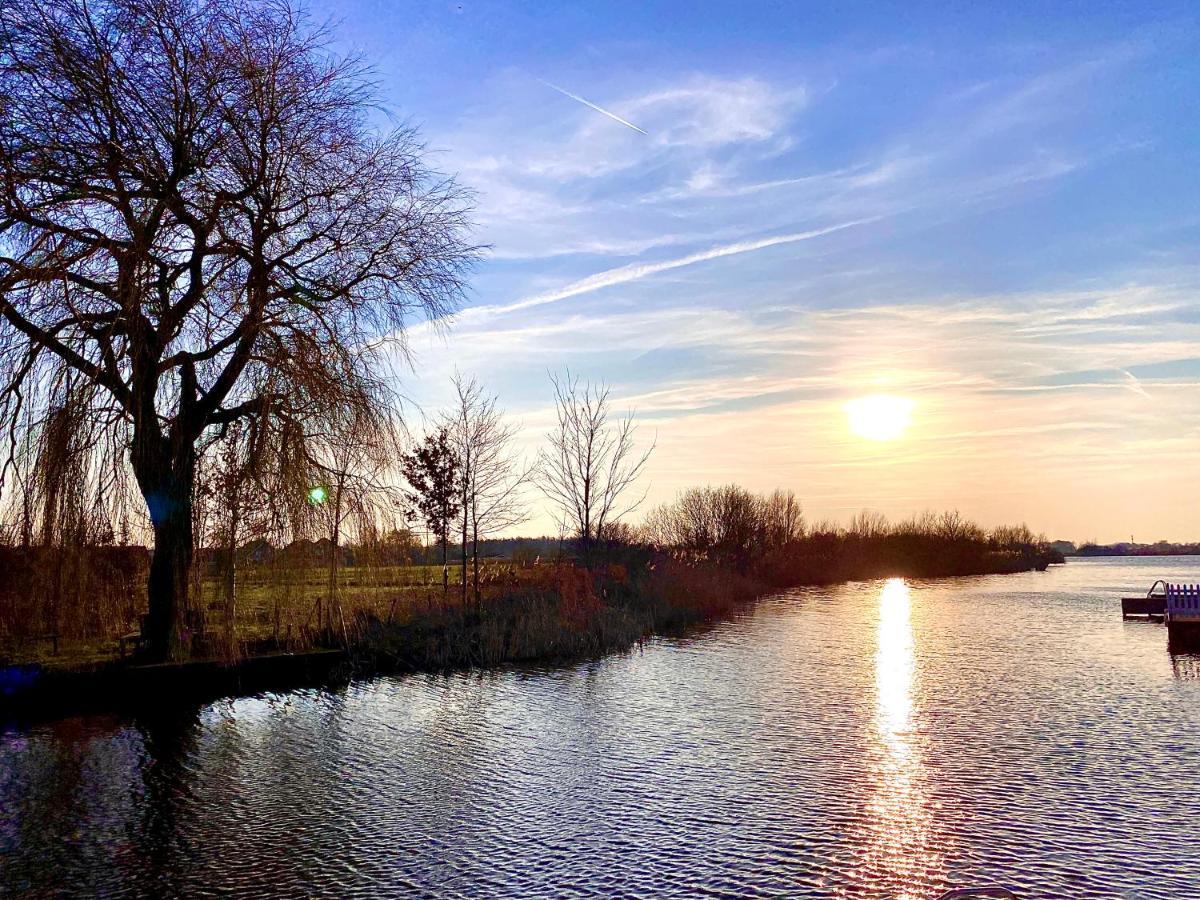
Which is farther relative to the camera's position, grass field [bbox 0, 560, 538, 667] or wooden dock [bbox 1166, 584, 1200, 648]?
wooden dock [bbox 1166, 584, 1200, 648]

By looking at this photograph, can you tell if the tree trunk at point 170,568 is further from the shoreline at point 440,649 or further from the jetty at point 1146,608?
the jetty at point 1146,608

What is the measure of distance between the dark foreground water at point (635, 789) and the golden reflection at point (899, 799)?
0.04 meters

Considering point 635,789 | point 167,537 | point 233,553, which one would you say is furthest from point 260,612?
point 635,789

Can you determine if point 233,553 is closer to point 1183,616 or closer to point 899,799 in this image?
point 899,799

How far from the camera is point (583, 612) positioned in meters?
21.0

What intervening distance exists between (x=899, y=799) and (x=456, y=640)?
11.0 m

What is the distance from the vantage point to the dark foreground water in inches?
255

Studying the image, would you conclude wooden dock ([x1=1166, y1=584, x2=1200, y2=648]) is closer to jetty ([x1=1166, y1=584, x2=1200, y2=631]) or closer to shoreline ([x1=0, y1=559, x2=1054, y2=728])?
jetty ([x1=1166, y1=584, x2=1200, y2=631])

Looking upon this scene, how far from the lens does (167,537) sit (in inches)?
525

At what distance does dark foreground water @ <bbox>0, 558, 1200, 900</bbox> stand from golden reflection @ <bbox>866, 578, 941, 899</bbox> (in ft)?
0.12

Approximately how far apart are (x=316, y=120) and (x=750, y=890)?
1210cm

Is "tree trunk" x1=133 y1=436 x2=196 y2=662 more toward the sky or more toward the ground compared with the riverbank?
more toward the sky

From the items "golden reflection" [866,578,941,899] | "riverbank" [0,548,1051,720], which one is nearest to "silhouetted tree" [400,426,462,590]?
"riverbank" [0,548,1051,720]

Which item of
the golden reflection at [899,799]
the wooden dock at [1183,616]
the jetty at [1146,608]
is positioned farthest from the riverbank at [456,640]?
Result: the jetty at [1146,608]
